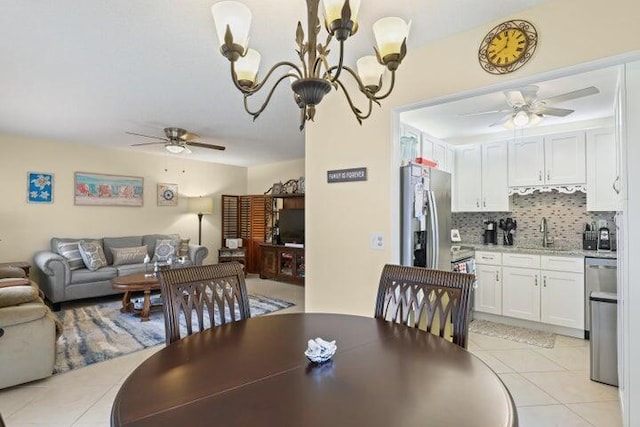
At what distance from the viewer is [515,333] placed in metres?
3.44

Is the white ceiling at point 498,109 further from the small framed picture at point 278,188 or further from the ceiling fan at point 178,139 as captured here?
the small framed picture at point 278,188

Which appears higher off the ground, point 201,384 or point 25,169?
point 25,169

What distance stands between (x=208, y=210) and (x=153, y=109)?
3.08 metres

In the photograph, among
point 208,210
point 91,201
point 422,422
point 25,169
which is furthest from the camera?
point 208,210

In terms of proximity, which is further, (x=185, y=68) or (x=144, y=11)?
(x=185, y=68)

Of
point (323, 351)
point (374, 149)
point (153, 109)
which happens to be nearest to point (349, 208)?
point (374, 149)

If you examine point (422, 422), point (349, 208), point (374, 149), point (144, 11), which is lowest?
point (422, 422)

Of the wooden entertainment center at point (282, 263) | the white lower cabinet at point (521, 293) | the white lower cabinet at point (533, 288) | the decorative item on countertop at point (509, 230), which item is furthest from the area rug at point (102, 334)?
the decorative item on countertop at point (509, 230)

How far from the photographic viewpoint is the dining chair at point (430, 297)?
4.67 ft

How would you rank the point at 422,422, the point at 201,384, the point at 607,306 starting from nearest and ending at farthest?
the point at 422,422 < the point at 201,384 < the point at 607,306

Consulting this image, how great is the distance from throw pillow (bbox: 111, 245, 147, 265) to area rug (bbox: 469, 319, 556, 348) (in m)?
4.85

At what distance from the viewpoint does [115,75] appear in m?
2.71

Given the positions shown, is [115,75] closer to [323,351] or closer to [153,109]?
[153,109]

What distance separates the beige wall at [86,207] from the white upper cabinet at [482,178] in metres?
4.90
